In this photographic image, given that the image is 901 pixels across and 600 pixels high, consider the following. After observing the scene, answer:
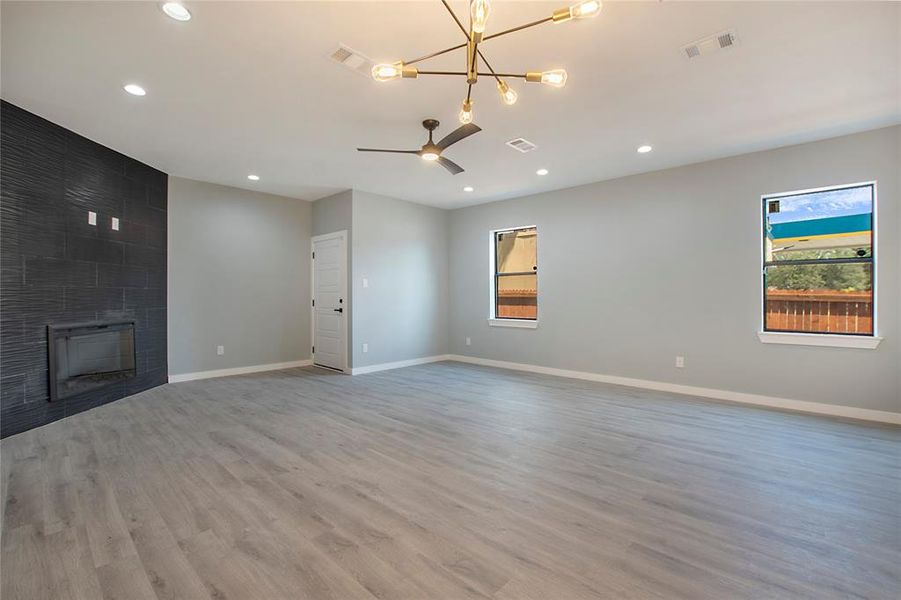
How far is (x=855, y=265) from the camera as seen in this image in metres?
3.96

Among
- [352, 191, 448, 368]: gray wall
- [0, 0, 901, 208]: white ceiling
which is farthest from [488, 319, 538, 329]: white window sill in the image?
[0, 0, 901, 208]: white ceiling

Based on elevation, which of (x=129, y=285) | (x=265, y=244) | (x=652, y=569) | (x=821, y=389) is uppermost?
(x=265, y=244)

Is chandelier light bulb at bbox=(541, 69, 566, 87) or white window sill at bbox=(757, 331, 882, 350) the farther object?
white window sill at bbox=(757, 331, 882, 350)

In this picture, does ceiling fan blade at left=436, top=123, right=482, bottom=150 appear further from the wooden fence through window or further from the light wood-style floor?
the wooden fence through window

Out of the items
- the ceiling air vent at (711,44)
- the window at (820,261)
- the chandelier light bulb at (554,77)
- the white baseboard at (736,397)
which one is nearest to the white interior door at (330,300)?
the white baseboard at (736,397)

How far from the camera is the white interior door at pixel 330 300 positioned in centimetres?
607

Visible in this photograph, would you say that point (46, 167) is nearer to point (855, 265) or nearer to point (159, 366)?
point (159, 366)

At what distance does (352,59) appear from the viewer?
2.62 meters

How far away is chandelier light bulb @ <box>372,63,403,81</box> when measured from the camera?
2119 millimetres

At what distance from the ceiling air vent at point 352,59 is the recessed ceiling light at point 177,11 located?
0.80 m

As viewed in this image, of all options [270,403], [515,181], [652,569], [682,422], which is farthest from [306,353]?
[652,569]

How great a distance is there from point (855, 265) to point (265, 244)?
739 cm

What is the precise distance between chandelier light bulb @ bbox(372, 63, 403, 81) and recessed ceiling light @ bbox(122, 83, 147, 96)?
7.08 ft

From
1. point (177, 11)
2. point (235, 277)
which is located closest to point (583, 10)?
point (177, 11)
